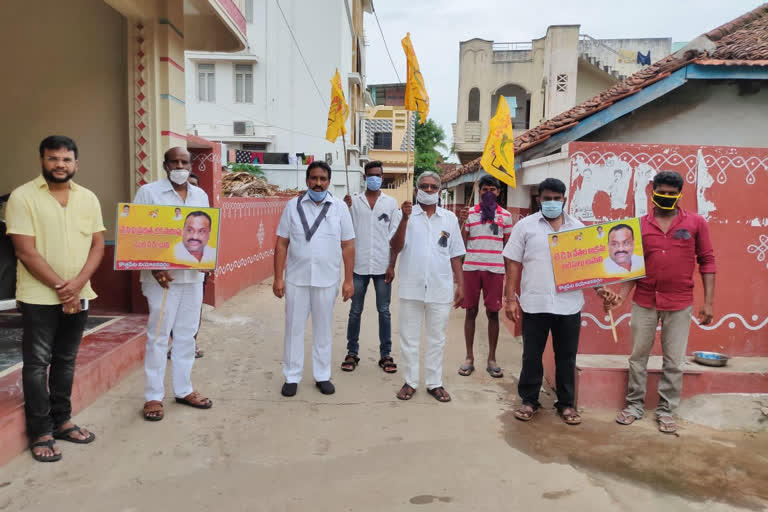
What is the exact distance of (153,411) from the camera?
13.4 feet

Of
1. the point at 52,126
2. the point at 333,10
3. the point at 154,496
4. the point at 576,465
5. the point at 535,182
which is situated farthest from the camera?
the point at 333,10

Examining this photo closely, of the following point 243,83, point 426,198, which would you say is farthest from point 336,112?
point 243,83

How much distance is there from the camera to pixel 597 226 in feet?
13.7

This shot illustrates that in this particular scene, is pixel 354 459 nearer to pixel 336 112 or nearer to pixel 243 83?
pixel 336 112

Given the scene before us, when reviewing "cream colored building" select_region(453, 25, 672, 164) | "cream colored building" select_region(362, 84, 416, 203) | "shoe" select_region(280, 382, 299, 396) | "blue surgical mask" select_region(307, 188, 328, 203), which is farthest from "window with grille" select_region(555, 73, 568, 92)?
"shoe" select_region(280, 382, 299, 396)

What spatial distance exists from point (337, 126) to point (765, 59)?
6.33 meters

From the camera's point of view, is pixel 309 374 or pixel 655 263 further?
pixel 309 374

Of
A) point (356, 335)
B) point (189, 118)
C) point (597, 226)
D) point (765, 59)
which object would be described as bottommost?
point (356, 335)

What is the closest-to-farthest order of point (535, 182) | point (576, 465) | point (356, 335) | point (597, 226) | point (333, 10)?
point (576, 465) → point (597, 226) → point (356, 335) → point (535, 182) → point (333, 10)

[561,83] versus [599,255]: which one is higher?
[561,83]

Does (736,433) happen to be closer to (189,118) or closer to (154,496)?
(154,496)

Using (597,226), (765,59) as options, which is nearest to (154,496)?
(597,226)

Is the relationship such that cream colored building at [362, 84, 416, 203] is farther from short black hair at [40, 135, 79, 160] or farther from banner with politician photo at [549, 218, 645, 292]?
short black hair at [40, 135, 79, 160]

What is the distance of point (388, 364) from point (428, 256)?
1.39m
